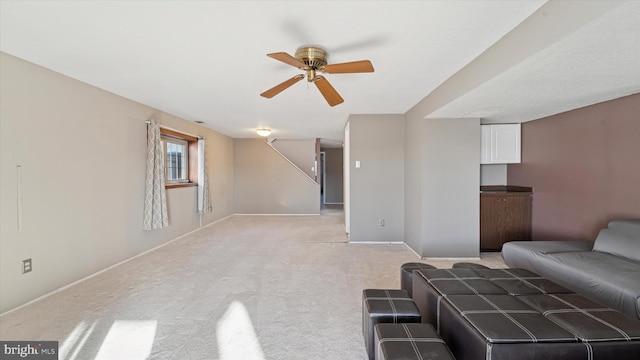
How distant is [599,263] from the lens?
226 cm

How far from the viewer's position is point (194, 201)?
5.58 m

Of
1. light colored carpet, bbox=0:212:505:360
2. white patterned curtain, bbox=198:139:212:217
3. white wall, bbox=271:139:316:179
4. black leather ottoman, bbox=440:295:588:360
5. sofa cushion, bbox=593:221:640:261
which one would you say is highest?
white wall, bbox=271:139:316:179

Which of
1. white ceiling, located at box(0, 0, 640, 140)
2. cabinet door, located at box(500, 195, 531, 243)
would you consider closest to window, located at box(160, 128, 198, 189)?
white ceiling, located at box(0, 0, 640, 140)

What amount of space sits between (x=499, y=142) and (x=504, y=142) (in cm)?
8

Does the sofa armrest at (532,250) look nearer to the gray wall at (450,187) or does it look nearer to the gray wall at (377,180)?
the gray wall at (450,187)

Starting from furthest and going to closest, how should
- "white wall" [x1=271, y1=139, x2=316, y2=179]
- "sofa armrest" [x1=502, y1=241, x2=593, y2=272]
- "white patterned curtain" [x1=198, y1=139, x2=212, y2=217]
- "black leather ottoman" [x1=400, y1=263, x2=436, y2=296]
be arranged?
"white wall" [x1=271, y1=139, x2=316, y2=179] < "white patterned curtain" [x1=198, y1=139, x2=212, y2=217] < "sofa armrest" [x1=502, y1=241, x2=593, y2=272] < "black leather ottoman" [x1=400, y1=263, x2=436, y2=296]

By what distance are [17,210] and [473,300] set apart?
375 centimetres

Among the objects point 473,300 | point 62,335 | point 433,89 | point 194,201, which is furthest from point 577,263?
point 194,201

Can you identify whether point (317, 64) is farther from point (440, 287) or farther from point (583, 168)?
point (583, 168)

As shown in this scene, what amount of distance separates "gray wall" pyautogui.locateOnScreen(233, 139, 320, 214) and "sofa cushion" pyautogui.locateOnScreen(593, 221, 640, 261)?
232 inches

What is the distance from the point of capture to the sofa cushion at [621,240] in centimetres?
235

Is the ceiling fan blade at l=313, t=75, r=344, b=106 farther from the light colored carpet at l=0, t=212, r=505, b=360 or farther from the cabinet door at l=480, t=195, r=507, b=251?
the cabinet door at l=480, t=195, r=507, b=251

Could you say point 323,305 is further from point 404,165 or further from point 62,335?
point 404,165

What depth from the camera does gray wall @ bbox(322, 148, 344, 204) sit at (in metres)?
10.4
